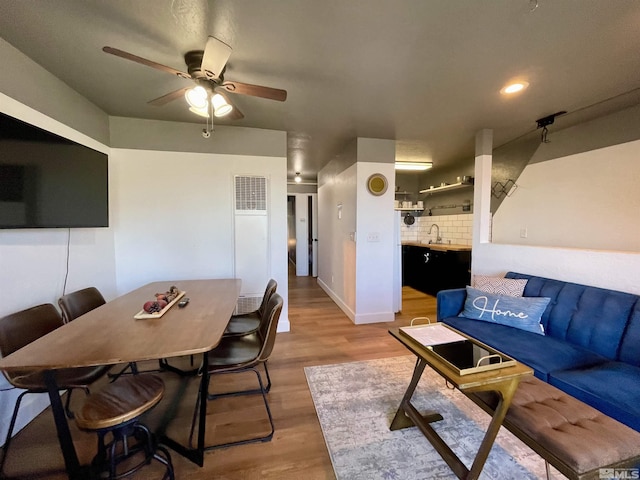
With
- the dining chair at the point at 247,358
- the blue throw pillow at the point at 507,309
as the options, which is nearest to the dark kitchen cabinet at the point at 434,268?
the blue throw pillow at the point at 507,309

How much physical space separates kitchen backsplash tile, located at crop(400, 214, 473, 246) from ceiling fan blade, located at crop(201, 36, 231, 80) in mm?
4545

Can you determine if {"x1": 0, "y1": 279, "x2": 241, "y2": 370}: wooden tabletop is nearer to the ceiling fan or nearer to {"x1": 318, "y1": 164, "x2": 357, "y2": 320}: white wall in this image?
the ceiling fan

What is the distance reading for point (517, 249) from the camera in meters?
2.71

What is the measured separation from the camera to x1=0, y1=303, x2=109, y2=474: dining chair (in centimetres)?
140

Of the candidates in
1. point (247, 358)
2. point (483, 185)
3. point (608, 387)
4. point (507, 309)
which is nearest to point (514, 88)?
point (483, 185)

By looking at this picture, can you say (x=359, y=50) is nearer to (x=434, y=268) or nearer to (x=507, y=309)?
(x=507, y=309)

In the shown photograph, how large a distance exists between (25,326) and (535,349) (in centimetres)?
322

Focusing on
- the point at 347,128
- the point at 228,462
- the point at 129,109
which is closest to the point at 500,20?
the point at 347,128

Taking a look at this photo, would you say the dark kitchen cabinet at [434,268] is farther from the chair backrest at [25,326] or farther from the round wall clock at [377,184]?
the chair backrest at [25,326]

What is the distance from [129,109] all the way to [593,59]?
→ 378cm

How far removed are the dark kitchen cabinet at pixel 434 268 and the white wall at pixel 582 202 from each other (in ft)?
2.78

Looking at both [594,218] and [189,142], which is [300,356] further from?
[594,218]

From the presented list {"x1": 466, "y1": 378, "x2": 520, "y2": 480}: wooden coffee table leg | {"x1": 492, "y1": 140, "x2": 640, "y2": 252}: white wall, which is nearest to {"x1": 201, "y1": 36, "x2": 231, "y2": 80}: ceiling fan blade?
{"x1": 466, "y1": 378, "x2": 520, "y2": 480}: wooden coffee table leg

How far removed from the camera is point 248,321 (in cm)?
232
